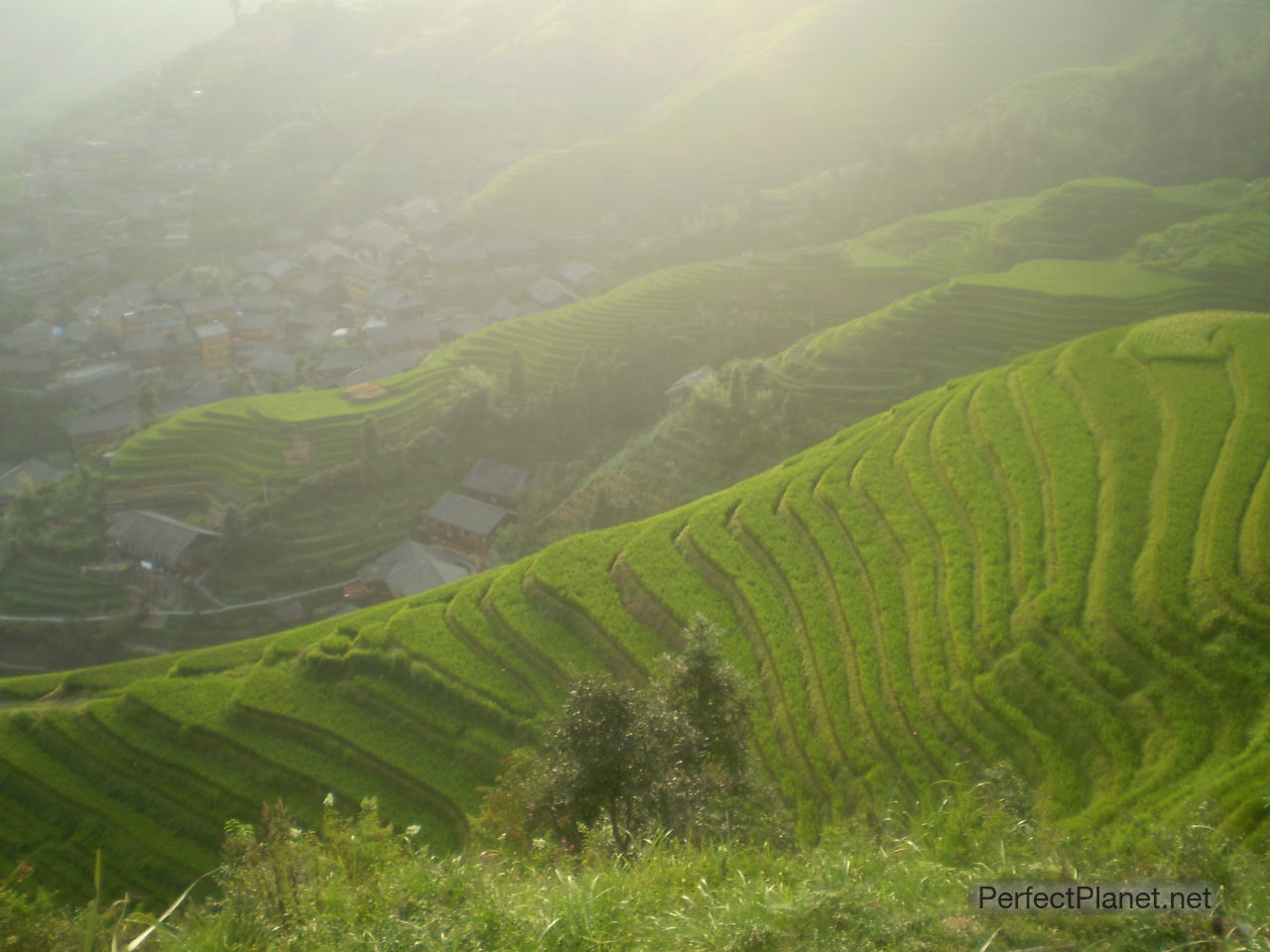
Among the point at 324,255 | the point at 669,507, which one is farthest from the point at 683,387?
the point at 324,255

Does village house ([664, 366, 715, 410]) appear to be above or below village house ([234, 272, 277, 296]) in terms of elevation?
below

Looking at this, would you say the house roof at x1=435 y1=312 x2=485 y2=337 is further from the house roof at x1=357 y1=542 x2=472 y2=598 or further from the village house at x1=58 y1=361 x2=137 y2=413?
the house roof at x1=357 y1=542 x2=472 y2=598

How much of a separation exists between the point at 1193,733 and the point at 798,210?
36236 mm

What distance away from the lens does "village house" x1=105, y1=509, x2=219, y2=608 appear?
23453 mm

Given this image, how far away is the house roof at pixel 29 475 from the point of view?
29.2 metres

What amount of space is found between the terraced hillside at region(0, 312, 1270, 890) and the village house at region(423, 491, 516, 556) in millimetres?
8565

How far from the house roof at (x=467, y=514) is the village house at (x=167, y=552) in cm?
653

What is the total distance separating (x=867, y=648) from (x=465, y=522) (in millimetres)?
15603

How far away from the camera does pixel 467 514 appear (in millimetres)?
25047

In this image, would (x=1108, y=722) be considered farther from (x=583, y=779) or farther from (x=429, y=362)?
(x=429, y=362)

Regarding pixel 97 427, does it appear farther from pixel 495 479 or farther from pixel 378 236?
pixel 378 236

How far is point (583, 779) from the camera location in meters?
8.26

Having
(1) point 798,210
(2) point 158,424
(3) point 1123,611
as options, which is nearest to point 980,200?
(1) point 798,210

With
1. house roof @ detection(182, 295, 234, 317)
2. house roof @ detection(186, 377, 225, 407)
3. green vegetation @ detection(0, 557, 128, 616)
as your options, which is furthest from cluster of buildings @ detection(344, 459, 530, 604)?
house roof @ detection(182, 295, 234, 317)
